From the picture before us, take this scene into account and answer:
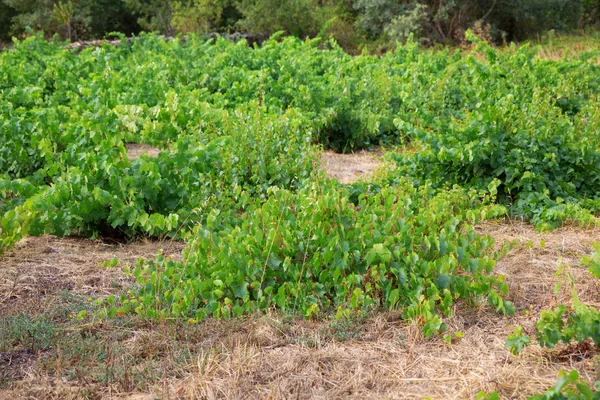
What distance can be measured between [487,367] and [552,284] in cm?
115

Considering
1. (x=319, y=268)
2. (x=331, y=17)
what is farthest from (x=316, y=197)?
(x=331, y=17)

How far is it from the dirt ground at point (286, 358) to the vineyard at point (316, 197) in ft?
0.17

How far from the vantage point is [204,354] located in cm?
332

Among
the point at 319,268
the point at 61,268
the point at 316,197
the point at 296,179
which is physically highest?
the point at 316,197

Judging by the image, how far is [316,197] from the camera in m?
4.13

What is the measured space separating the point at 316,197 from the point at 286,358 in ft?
3.69

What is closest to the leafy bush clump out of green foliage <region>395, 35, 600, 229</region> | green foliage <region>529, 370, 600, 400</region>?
green foliage <region>529, 370, 600, 400</region>

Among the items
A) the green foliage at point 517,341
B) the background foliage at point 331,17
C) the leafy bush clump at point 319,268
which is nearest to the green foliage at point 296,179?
the leafy bush clump at point 319,268

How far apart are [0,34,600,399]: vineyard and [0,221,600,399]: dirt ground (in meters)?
0.05

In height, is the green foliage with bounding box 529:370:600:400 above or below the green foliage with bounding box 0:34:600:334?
above

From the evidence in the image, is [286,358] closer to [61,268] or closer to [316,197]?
[316,197]

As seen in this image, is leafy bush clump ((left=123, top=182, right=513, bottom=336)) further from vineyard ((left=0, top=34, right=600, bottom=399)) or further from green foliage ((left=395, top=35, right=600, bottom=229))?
green foliage ((left=395, top=35, right=600, bottom=229))

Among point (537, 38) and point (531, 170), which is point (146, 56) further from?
point (537, 38)

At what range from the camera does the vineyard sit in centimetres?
370
